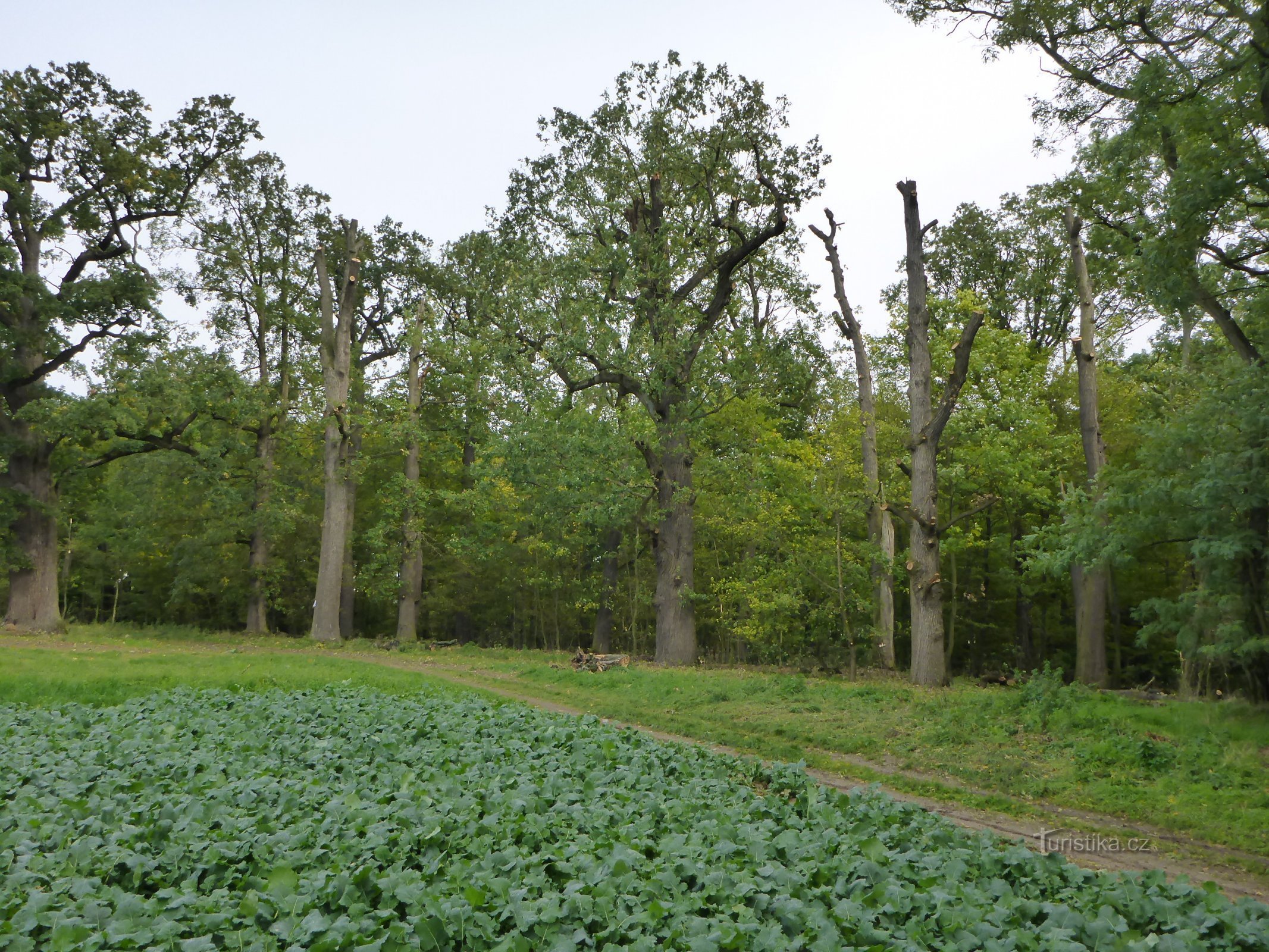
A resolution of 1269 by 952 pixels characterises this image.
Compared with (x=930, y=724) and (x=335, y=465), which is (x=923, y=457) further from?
(x=335, y=465)

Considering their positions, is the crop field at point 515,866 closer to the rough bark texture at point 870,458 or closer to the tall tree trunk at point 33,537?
the rough bark texture at point 870,458

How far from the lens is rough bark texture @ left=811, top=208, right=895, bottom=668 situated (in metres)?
20.7

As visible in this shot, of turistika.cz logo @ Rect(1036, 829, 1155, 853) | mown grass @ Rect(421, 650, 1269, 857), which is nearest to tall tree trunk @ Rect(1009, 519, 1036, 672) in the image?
mown grass @ Rect(421, 650, 1269, 857)

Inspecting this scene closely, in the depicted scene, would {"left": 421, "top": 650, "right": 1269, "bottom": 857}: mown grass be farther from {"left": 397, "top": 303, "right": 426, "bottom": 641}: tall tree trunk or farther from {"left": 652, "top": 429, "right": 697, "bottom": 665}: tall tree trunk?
{"left": 397, "top": 303, "right": 426, "bottom": 641}: tall tree trunk

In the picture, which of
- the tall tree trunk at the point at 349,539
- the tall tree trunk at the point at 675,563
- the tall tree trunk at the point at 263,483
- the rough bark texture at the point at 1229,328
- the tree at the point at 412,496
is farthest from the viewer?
the tall tree trunk at the point at 263,483

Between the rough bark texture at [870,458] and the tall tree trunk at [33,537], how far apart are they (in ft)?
69.0

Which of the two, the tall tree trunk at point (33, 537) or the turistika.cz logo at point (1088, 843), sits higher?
the tall tree trunk at point (33, 537)

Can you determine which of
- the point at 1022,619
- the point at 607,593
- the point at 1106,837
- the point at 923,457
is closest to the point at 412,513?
the point at 607,593

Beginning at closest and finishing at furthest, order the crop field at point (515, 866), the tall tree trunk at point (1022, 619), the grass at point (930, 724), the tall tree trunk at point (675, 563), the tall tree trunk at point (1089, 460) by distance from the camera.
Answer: the crop field at point (515, 866)
the grass at point (930, 724)
the tall tree trunk at point (1089, 460)
the tall tree trunk at point (675, 563)
the tall tree trunk at point (1022, 619)

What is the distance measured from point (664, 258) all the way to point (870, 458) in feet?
22.9

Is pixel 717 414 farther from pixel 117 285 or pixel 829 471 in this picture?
pixel 117 285

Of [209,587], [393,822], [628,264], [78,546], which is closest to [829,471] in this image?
[628,264]

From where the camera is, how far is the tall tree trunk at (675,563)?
70.7 ft

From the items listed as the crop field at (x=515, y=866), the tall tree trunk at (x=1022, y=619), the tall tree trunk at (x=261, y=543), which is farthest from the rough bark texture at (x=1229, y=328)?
the tall tree trunk at (x=261, y=543)
